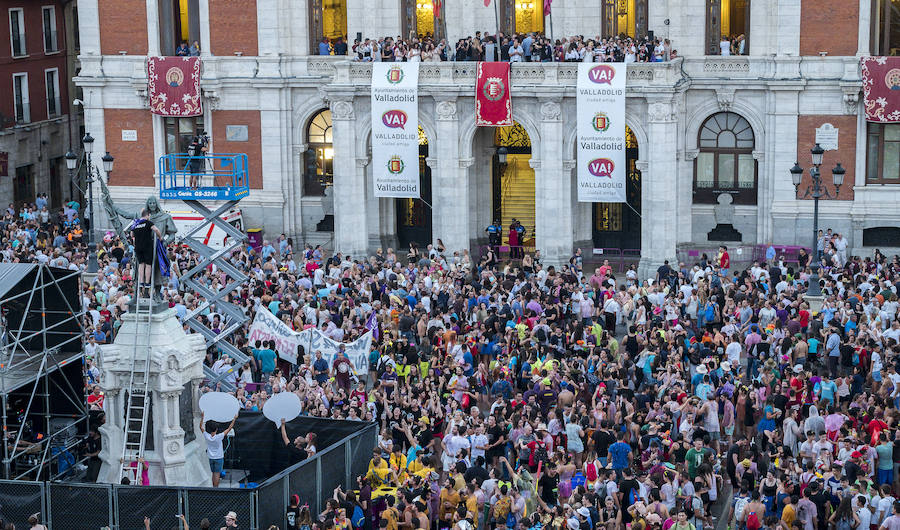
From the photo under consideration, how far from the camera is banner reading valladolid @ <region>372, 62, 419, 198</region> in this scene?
1994 inches

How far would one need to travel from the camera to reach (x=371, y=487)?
29125mm

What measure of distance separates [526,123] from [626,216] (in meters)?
5.28

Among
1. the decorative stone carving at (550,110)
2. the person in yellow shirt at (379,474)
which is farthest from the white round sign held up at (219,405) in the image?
the decorative stone carving at (550,110)

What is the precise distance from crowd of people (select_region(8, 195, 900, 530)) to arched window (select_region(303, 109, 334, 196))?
8.81m

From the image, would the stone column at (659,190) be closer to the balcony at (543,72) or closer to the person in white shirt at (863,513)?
the balcony at (543,72)

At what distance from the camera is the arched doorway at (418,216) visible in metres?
54.9

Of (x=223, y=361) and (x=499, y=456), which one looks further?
(x=223, y=361)

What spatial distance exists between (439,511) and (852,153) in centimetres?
2719

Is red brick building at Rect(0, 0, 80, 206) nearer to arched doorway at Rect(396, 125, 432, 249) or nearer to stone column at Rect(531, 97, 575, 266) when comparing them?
arched doorway at Rect(396, 125, 432, 249)

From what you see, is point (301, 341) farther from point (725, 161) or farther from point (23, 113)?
point (23, 113)

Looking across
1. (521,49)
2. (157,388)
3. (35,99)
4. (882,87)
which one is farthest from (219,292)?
(35,99)

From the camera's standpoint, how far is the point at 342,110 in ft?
171

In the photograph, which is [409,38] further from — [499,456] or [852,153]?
[499,456]

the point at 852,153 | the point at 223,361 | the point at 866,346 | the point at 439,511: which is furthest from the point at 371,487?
the point at 852,153
